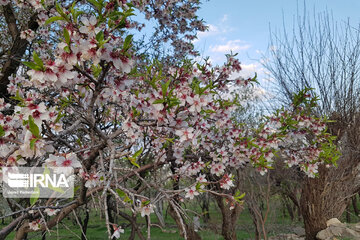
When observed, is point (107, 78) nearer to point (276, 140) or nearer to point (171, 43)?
point (276, 140)

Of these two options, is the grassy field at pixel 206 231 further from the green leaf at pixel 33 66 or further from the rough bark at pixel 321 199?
the green leaf at pixel 33 66

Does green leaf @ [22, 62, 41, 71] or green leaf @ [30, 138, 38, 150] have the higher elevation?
green leaf @ [22, 62, 41, 71]

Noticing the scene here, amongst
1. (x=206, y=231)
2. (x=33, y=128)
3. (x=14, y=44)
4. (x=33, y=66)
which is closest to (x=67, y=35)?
(x=33, y=66)

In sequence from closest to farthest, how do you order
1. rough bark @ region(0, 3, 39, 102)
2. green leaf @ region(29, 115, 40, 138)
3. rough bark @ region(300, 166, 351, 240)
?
green leaf @ region(29, 115, 40, 138) → rough bark @ region(0, 3, 39, 102) → rough bark @ region(300, 166, 351, 240)

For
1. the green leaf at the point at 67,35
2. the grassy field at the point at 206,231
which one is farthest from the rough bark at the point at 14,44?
the green leaf at the point at 67,35

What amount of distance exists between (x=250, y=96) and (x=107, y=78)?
1431 centimetres

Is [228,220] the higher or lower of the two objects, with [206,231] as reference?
higher

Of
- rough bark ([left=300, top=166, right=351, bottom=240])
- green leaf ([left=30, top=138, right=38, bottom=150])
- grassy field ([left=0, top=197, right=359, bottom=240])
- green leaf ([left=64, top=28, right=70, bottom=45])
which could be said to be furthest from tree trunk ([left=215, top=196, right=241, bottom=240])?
green leaf ([left=64, top=28, right=70, bottom=45])

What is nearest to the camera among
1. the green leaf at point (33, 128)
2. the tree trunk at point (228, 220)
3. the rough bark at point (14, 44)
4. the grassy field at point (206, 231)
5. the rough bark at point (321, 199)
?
the green leaf at point (33, 128)

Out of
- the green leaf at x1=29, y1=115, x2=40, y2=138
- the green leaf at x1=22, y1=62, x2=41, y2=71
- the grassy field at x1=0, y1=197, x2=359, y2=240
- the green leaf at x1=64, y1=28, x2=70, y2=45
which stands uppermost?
the green leaf at x1=64, y1=28, x2=70, y2=45

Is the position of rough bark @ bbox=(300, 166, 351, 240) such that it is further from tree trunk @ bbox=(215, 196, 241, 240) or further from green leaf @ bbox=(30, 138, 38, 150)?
green leaf @ bbox=(30, 138, 38, 150)

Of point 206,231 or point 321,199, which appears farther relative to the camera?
point 206,231

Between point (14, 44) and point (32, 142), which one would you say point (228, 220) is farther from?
point (32, 142)

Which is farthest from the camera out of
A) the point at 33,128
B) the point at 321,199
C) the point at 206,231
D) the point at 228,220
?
the point at 206,231
